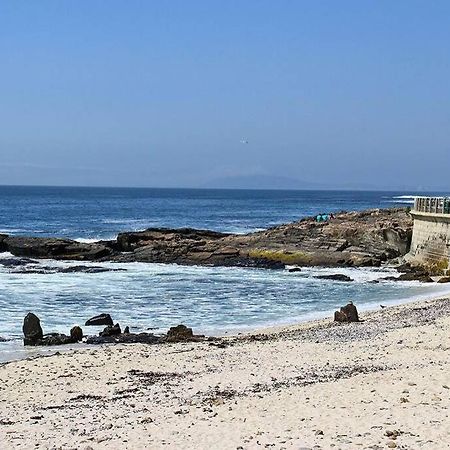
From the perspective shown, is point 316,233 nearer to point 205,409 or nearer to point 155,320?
point 155,320

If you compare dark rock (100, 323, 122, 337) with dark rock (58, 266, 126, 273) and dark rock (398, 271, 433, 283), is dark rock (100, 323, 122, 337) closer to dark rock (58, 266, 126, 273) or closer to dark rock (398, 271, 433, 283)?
dark rock (398, 271, 433, 283)

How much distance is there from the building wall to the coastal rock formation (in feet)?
8.38

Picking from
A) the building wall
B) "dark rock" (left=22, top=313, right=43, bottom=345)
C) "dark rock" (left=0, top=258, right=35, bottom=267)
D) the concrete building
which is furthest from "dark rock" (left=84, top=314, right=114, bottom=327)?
"dark rock" (left=0, top=258, right=35, bottom=267)

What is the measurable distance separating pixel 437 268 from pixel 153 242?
18883 millimetres

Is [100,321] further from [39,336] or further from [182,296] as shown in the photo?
[182,296]

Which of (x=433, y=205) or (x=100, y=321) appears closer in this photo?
(x=100, y=321)

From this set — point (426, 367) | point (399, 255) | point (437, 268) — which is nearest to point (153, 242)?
point (399, 255)

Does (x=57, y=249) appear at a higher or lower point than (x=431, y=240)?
lower

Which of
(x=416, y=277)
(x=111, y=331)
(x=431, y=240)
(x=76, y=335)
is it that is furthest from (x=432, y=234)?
(x=76, y=335)

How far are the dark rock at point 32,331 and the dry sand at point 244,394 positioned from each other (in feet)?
7.82

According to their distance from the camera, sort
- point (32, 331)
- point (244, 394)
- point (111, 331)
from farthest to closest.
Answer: point (111, 331)
point (32, 331)
point (244, 394)

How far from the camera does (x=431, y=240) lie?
39.7m

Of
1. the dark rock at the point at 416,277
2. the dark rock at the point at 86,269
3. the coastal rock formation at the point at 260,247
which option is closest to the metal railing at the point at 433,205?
the coastal rock formation at the point at 260,247

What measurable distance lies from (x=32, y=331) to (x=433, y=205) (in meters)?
24.8
